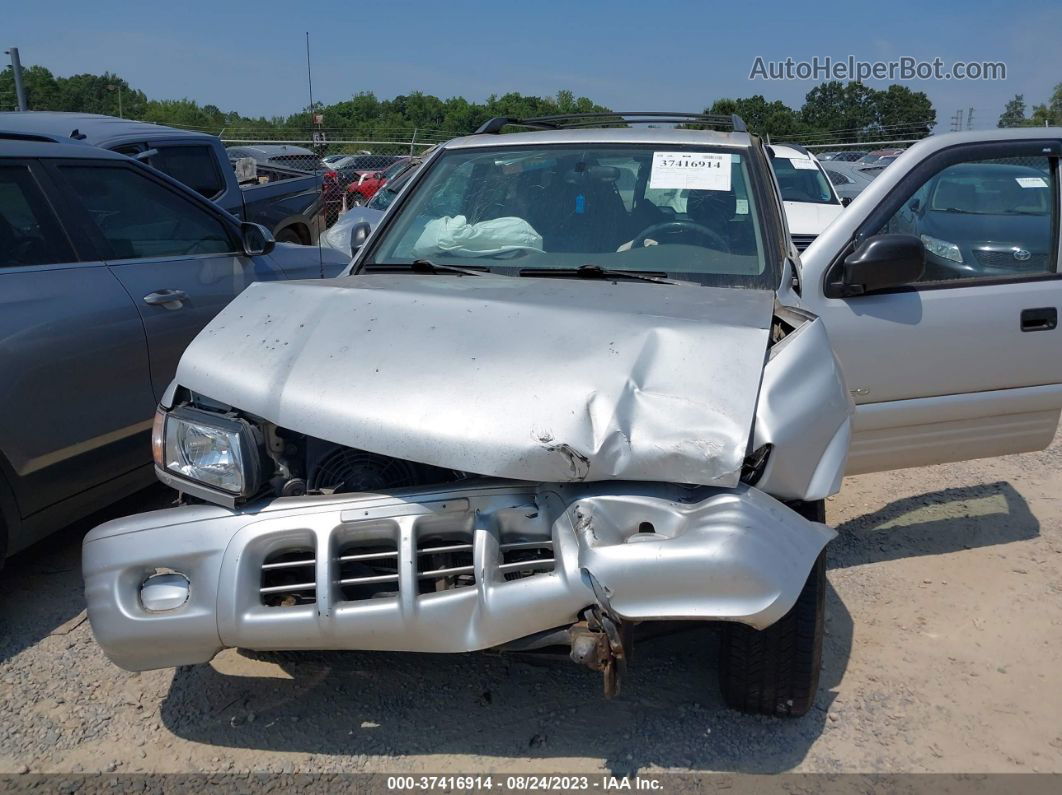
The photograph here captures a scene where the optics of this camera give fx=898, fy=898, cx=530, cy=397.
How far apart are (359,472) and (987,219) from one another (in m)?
3.15

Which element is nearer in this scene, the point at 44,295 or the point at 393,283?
the point at 393,283

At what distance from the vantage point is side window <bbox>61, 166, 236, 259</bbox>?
157 inches

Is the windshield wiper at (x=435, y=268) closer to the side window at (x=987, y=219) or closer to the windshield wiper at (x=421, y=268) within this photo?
the windshield wiper at (x=421, y=268)

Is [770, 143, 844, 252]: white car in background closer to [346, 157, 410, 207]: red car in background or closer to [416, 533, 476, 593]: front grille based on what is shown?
[416, 533, 476, 593]: front grille

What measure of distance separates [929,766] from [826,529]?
82 centimetres

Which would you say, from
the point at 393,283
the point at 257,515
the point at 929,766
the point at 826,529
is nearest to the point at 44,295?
the point at 393,283

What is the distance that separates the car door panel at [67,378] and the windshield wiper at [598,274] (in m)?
1.79

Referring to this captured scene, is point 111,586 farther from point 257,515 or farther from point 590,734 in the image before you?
point 590,734

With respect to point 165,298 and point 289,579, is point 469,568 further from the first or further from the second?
point 165,298

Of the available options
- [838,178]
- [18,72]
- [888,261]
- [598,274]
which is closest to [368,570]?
[598,274]

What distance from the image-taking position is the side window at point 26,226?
3512 millimetres

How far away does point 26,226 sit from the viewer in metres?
3.61

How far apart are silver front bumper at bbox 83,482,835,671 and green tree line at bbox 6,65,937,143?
51.4 feet

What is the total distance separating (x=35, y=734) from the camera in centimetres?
270
